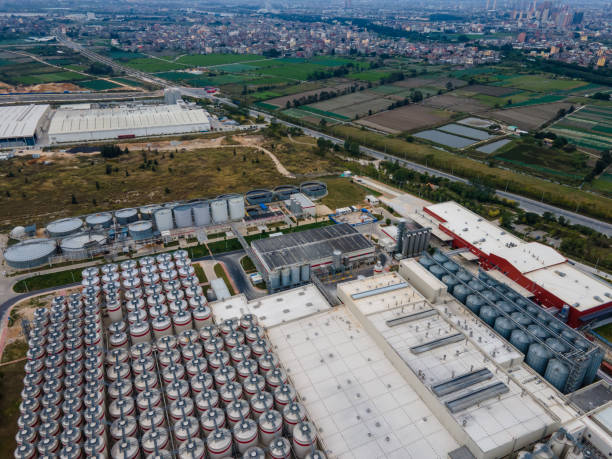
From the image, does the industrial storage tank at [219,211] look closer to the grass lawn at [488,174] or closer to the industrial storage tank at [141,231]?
the industrial storage tank at [141,231]

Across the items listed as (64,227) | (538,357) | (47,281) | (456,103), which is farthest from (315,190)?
(456,103)

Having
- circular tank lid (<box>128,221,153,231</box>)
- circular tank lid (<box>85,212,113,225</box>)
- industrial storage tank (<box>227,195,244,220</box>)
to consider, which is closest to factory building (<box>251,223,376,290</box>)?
industrial storage tank (<box>227,195,244,220</box>)

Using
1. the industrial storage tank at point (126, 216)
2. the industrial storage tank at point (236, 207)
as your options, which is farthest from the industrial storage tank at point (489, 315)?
the industrial storage tank at point (126, 216)

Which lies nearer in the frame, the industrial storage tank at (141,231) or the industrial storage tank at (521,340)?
the industrial storage tank at (521,340)

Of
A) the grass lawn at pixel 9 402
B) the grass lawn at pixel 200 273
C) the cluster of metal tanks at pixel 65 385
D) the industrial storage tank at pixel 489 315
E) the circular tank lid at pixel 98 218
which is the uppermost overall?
the cluster of metal tanks at pixel 65 385

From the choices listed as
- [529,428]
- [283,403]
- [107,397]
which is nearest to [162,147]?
[107,397]

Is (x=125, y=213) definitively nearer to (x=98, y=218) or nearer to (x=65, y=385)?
(x=98, y=218)
